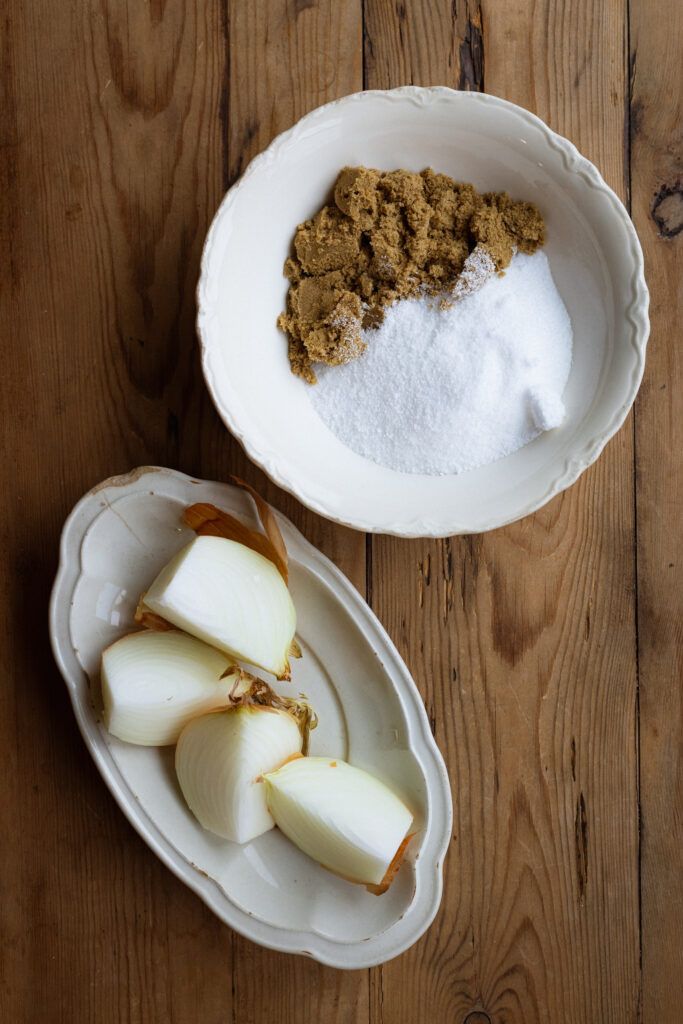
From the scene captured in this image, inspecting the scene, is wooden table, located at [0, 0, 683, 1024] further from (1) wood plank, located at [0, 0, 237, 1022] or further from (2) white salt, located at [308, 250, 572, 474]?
(2) white salt, located at [308, 250, 572, 474]

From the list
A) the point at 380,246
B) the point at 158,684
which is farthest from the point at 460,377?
the point at 158,684

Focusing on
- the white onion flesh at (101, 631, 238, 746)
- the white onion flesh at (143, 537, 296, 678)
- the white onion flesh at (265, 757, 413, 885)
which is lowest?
the white onion flesh at (265, 757, 413, 885)

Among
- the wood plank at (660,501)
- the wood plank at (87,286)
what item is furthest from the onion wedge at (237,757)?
the wood plank at (660,501)

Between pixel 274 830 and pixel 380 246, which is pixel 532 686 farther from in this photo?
pixel 380 246

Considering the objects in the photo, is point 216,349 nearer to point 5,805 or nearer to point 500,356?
point 500,356

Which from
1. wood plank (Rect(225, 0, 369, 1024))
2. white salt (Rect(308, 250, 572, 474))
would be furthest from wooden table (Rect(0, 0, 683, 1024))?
white salt (Rect(308, 250, 572, 474))
